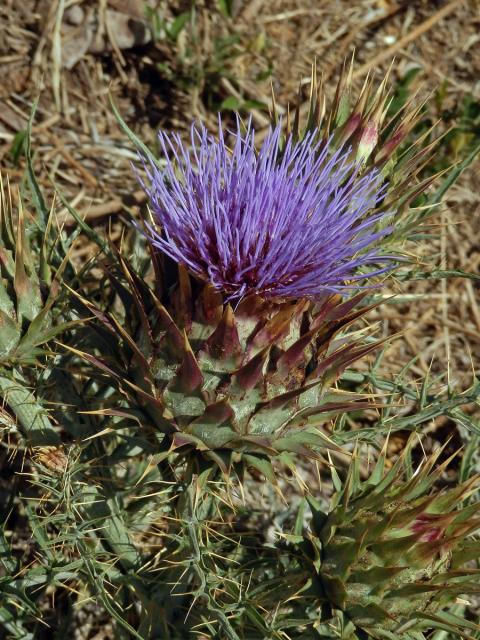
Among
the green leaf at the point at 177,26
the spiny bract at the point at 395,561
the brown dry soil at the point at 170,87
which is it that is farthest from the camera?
the green leaf at the point at 177,26

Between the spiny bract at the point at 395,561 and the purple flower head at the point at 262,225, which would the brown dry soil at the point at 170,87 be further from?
the spiny bract at the point at 395,561

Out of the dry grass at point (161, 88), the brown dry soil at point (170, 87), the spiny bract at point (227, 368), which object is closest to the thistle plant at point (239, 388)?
the spiny bract at point (227, 368)

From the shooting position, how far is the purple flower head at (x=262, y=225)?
6.72ft

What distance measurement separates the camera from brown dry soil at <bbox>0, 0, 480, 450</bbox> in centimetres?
379

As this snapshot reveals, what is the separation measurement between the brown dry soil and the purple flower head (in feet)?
4.52

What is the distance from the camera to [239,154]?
7.28 feet

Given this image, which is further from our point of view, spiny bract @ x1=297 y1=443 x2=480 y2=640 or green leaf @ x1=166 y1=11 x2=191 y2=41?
green leaf @ x1=166 y1=11 x2=191 y2=41

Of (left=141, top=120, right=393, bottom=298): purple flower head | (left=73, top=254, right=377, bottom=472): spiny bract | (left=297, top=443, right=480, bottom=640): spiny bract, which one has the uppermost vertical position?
(left=141, top=120, right=393, bottom=298): purple flower head

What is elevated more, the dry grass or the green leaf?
the green leaf

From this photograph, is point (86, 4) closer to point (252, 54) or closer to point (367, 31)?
point (252, 54)

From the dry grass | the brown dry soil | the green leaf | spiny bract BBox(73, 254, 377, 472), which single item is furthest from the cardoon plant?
the green leaf

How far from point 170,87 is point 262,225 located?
235cm

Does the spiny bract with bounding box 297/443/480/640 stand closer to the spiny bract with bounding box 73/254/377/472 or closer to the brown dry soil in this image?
the spiny bract with bounding box 73/254/377/472

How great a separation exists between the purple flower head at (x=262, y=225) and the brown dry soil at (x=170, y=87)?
1.38m
